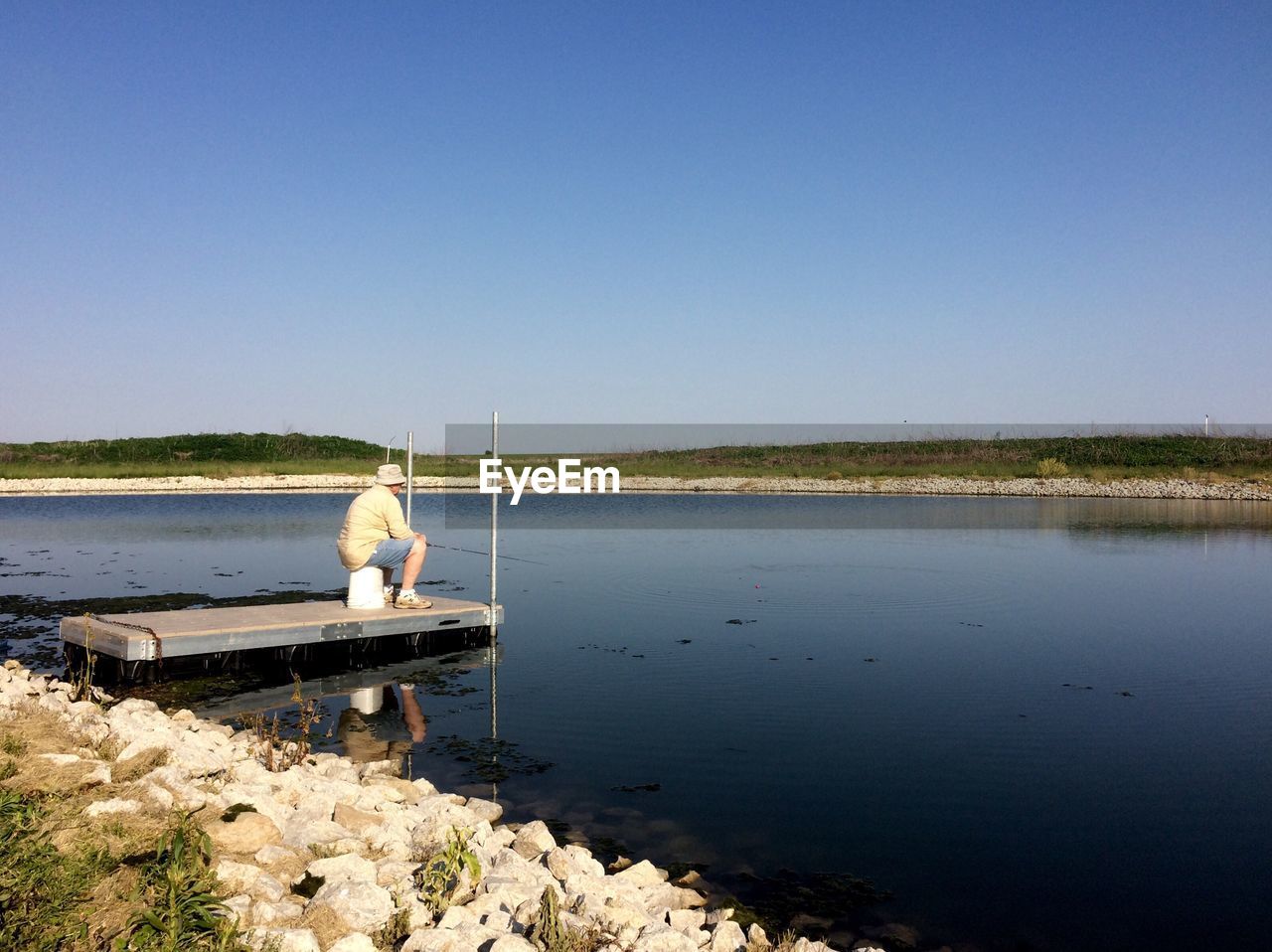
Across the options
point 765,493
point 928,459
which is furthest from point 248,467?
point 928,459

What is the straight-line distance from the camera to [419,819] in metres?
5.88

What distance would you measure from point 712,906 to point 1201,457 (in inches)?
2500

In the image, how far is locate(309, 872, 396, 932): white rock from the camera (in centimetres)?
435

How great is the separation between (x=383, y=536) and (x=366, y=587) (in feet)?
2.56

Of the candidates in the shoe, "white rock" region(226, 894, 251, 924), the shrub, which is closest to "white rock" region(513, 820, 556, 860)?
"white rock" region(226, 894, 251, 924)

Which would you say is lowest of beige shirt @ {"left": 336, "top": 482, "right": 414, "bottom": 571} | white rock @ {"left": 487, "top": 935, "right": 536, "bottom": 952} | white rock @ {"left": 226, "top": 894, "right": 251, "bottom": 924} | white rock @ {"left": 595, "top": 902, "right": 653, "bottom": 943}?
white rock @ {"left": 595, "top": 902, "right": 653, "bottom": 943}

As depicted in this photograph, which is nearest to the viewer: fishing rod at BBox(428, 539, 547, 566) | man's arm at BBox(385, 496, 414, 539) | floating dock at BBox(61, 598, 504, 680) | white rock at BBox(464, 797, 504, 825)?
white rock at BBox(464, 797, 504, 825)

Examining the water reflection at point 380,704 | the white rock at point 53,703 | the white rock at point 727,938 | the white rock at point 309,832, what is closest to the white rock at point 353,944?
the white rock at point 309,832

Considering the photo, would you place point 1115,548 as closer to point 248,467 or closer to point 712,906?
point 712,906

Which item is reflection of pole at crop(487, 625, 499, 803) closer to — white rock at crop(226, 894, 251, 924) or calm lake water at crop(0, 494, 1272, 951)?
calm lake water at crop(0, 494, 1272, 951)

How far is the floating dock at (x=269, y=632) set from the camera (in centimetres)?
1007

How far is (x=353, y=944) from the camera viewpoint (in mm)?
4117

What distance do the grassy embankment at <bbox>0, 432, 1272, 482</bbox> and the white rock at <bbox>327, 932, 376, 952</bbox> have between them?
5402 centimetres

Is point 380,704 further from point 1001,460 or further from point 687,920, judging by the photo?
point 1001,460
